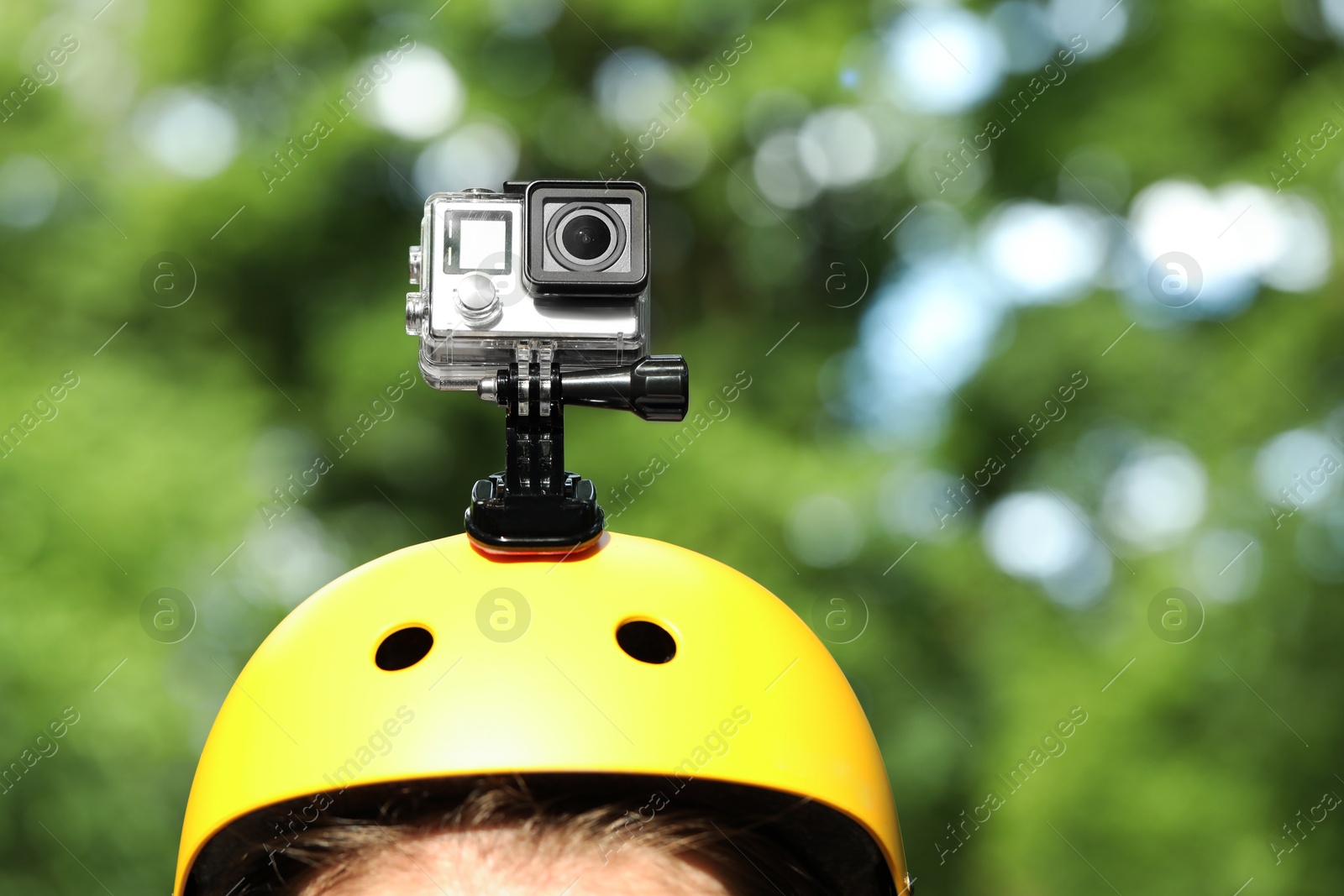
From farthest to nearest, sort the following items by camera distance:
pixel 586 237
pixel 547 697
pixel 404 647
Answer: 1. pixel 404 647
2. pixel 586 237
3. pixel 547 697

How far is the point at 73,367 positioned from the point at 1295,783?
6.76 m

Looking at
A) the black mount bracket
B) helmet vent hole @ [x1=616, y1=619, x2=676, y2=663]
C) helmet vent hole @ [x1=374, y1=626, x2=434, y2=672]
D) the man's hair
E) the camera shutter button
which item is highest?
the camera shutter button

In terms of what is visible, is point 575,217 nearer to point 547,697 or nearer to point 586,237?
point 586,237

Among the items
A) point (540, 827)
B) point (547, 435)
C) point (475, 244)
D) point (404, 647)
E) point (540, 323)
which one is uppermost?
point (475, 244)

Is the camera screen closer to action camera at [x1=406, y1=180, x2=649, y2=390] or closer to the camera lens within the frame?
action camera at [x1=406, y1=180, x2=649, y2=390]

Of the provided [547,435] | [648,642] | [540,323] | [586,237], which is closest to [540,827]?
[648,642]

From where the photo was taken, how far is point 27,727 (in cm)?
538

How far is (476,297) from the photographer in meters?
1.76

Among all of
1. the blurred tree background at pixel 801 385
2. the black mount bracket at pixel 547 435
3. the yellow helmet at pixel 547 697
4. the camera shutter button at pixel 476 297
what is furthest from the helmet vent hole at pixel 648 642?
the blurred tree background at pixel 801 385

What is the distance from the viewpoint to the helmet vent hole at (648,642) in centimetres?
189

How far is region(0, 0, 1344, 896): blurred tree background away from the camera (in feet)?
18.5

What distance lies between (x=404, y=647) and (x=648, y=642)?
40 centimetres

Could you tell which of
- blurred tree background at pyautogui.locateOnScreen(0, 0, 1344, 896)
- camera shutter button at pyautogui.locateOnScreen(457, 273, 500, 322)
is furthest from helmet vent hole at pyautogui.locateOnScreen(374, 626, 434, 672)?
blurred tree background at pyautogui.locateOnScreen(0, 0, 1344, 896)

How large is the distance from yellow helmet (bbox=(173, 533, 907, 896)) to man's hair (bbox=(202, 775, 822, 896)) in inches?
2.5
